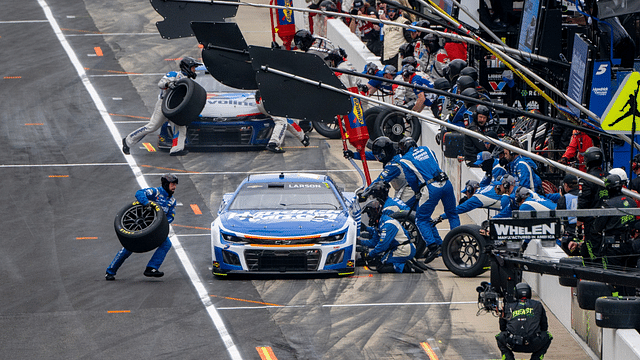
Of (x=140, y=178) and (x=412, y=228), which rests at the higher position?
(x=412, y=228)

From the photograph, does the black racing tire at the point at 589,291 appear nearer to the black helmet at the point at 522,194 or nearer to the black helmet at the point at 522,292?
the black helmet at the point at 522,292

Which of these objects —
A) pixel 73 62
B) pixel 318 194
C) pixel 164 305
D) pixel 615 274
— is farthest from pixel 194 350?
pixel 73 62

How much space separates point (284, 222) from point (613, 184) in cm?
542

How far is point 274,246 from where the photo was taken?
13.7 meters

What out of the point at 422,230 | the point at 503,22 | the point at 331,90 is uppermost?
the point at 331,90

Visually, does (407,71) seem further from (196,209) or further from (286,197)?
(286,197)

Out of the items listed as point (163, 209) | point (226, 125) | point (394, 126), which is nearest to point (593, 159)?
point (163, 209)

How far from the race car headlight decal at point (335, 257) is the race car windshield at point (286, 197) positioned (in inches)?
38.3

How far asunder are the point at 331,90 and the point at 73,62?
1968 cm

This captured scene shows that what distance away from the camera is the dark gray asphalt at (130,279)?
11.8 m

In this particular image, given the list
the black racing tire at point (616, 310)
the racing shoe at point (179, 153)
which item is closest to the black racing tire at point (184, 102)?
the racing shoe at point (179, 153)

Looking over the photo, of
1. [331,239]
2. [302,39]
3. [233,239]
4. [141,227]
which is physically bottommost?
[331,239]

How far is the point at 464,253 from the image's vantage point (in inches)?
568

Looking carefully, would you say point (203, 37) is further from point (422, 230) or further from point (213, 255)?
point (422, 230)
